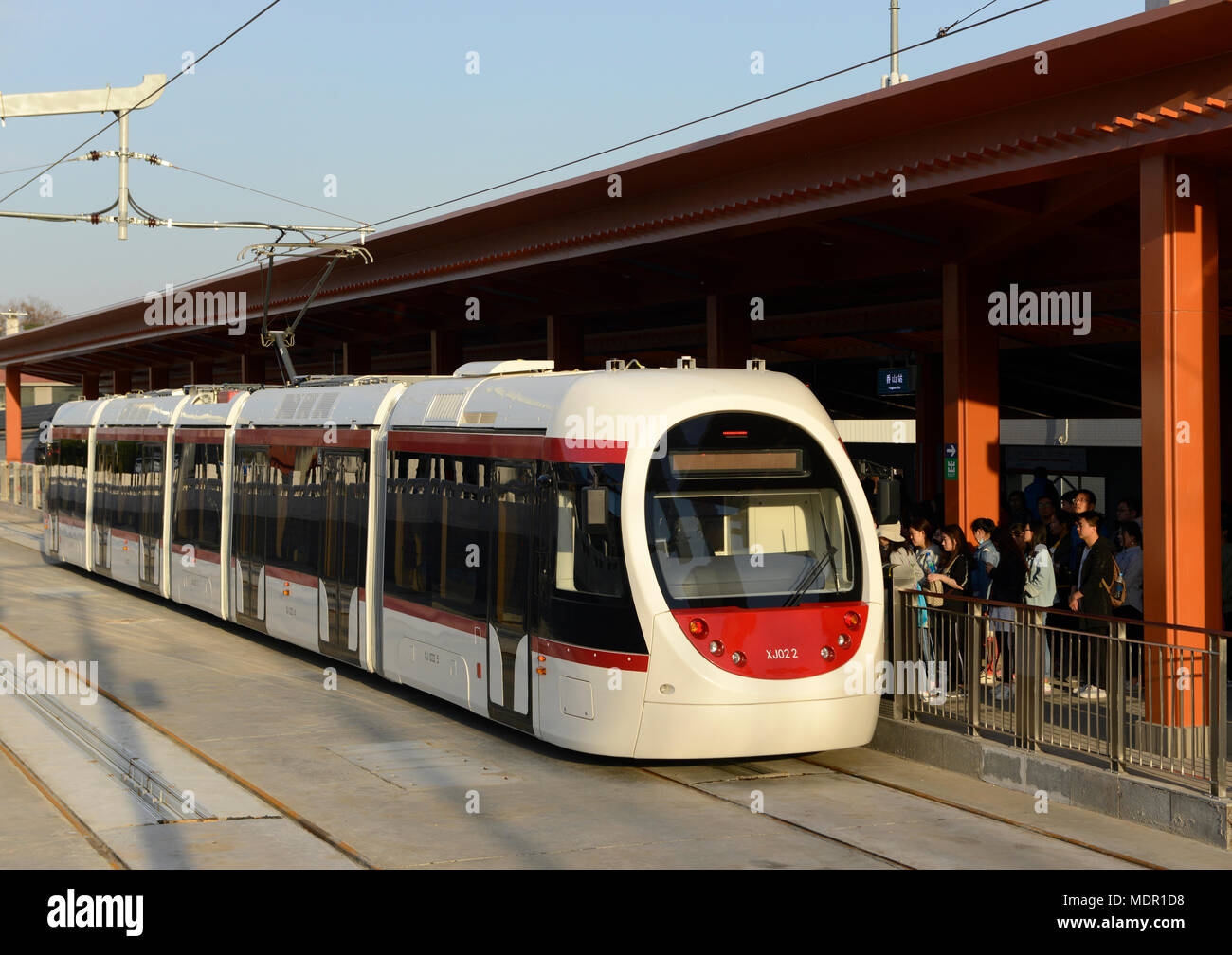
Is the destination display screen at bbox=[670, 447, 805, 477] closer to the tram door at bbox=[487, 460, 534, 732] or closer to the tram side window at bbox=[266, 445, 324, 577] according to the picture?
the tram door at bbox=[487, 460, 534, 732]

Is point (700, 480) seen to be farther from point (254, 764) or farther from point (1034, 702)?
point (254, 764)

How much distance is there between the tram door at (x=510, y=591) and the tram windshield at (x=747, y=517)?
47.4 inches

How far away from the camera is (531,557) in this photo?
10.8 meters

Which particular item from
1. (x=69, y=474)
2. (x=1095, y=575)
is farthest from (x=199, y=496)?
(x=1095, y=575)

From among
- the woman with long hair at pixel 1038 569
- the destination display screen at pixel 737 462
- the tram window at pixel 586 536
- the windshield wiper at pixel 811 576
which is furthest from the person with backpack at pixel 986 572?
the tram window at pixel 586 536

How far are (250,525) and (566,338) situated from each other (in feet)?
26.9

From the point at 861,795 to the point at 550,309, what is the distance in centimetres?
1504

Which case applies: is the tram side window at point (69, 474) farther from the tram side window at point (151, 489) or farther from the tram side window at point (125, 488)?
the tram side window at point (151, 489)

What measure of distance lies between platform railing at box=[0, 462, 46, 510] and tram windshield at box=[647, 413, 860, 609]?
33.0 metres

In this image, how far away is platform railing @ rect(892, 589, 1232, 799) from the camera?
29.8 feet

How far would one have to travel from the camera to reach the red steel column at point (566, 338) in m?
23.6

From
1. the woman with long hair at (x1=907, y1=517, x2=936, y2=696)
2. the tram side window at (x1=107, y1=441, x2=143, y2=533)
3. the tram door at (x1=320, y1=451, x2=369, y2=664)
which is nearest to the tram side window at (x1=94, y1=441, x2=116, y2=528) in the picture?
the tram side window at (x1=107, y1=441, x2=143, y2=533)
